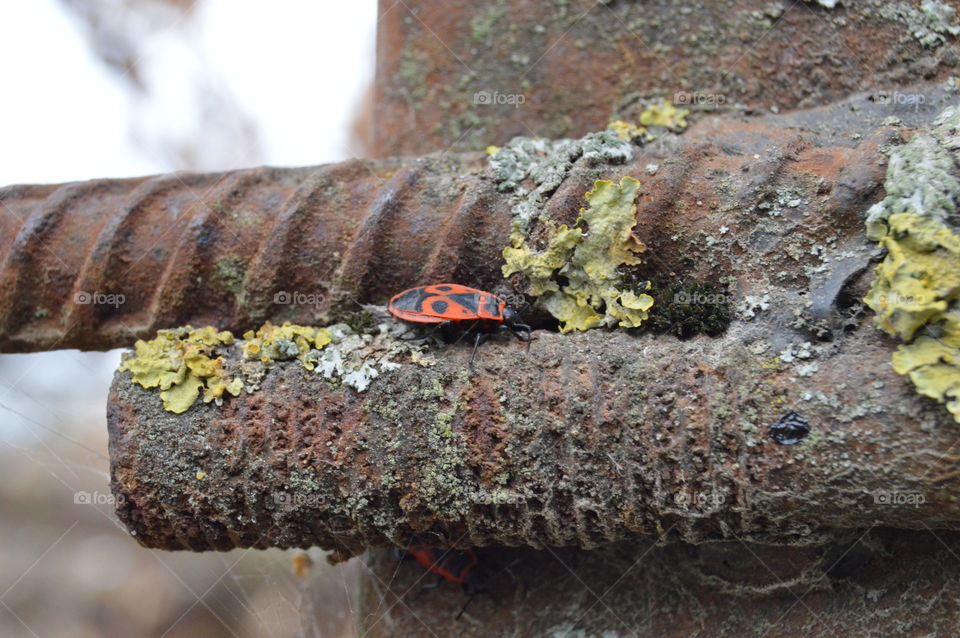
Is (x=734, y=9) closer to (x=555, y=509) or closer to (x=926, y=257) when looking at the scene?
(x=926, y=257)

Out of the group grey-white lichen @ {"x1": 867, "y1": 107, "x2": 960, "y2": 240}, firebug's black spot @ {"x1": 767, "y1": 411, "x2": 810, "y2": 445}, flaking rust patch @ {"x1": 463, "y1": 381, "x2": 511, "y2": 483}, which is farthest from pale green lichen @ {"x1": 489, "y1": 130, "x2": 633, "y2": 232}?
firebug's black spot @ {"x1": 767, "y1": 411, "x2": 810, "y2": 445}

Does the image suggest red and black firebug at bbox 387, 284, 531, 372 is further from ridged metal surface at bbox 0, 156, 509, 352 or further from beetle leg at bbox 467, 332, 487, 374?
ridged metal surface at bbox 0, 156, 509, 352

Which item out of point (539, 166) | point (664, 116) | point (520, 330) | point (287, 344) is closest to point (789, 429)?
point (520, 330)

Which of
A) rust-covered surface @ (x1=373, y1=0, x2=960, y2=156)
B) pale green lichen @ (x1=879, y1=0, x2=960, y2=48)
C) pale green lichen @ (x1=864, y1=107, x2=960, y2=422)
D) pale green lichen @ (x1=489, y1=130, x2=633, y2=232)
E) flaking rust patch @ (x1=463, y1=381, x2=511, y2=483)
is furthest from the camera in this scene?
rust-covered surface @ (x1=373, y1=0, x2=960, y2=156)

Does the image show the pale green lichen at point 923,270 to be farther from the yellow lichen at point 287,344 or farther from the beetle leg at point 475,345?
the yellow lichen at point 287,344

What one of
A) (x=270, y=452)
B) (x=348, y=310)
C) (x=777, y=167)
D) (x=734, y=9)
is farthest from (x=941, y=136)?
(x=270, y=452)
